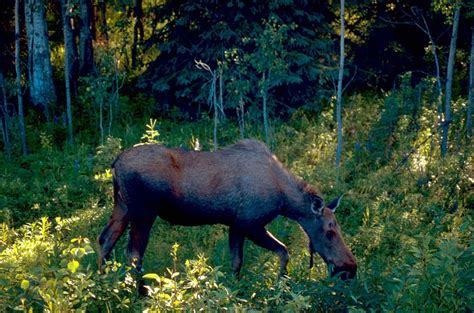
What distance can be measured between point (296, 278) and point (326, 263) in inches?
27.4

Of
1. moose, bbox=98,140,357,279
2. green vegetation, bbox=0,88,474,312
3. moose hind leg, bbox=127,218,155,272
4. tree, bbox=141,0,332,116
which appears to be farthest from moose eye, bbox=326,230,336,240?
tree, bbox=141,0,332,116

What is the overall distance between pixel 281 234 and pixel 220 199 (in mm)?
1891

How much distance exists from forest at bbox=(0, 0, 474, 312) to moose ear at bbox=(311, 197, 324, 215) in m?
0.76

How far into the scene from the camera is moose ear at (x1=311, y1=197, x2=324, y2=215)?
7.85 metres

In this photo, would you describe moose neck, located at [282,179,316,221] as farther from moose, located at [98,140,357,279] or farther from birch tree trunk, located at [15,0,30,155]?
birch tree trunk, located at [15,0,30,155]

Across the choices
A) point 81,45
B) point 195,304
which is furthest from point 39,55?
point 195,304

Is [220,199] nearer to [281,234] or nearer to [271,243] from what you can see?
[271,243]

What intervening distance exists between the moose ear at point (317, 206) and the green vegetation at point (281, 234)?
2.33 ft

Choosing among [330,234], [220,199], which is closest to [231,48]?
[220,199]

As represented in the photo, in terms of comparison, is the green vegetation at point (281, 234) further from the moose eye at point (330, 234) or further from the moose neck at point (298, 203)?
the moose neck at point (298, 203)

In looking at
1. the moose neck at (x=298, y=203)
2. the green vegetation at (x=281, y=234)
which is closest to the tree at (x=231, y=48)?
the green vegetation at (x=281, y=234)

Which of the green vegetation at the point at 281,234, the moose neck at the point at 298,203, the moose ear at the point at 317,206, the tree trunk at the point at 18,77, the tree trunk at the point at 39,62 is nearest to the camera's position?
the green vegetation at the point at 281,234

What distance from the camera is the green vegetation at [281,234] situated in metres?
5.35

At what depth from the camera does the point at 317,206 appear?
7887mm
